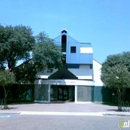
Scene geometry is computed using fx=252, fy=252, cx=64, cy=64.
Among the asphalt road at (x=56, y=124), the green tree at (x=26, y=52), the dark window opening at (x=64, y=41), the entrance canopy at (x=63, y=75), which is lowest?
the asphalt road at (x=56, y=124)

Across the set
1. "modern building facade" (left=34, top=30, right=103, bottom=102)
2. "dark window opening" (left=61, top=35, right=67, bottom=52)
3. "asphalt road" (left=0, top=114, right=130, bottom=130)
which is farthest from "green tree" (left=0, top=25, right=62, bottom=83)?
"asphalt road" (left=0, top=114, right=130, bottom=130)

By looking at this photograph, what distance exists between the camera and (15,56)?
34.8m

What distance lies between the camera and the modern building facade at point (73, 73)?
4109cm

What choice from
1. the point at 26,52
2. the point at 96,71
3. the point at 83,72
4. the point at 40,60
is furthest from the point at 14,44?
the point at 96,71

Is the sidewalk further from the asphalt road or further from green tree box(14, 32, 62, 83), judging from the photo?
green tree box(14, 32, 62, 83)

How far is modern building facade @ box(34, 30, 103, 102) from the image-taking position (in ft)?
135

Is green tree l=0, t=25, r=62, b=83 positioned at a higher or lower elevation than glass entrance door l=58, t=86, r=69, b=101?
higher

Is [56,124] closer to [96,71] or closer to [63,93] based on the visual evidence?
[63,93]

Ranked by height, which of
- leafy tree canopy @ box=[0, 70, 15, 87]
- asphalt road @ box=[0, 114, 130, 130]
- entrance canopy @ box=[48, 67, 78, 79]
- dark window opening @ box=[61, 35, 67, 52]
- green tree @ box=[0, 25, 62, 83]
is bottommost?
asphalt road @ box=[0, 114, 130, 130]

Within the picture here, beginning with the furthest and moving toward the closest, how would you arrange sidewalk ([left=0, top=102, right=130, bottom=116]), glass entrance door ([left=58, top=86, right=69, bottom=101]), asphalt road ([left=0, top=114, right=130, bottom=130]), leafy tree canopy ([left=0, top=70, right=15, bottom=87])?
glass entrance door ([left=58, top=86, right=69, bottom=101]), leafy tree canopy ([left=0, top=70, right=15, bottom=87]), sidewalk ([left=0, top=102, right=130, bottom=116]), asphalt road ([left=0, top=114, right=130, bottom=130])

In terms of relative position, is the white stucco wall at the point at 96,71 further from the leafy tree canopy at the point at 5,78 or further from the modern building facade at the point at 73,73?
the leafy tree canopy at the point at 5,78

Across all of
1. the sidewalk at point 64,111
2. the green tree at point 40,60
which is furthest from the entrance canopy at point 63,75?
the sidewalk at point 64,111

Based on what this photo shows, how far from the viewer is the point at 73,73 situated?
141 feet

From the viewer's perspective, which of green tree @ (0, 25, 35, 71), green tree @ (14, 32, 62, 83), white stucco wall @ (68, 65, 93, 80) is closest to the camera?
green tree @ (0, 25, 35, 71)
